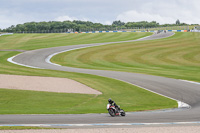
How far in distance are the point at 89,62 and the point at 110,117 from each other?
3439 cm

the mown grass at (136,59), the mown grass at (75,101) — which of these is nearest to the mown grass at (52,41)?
the mown grass at (136,59)

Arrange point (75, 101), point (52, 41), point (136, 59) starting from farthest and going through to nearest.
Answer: point (52, 41)
point (136, 59)
point (75, 101)

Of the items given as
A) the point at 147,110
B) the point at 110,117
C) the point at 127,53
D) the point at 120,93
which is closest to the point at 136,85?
the point at 120,93

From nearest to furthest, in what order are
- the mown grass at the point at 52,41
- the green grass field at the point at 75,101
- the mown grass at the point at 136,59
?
the green grass field at the point at 75,101, the mown grass at the point at 136,59, the mown grass at the point at 52,41

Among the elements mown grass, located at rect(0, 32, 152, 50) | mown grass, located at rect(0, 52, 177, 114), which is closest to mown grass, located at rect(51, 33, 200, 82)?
mown grass, located at rect(0, 52, 177, 114)

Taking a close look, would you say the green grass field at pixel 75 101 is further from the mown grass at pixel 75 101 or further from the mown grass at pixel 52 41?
the mown grass at pixel 52 41

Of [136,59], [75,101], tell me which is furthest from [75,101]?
[136,59]

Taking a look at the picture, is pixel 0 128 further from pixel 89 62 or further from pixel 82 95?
pixel 89 62

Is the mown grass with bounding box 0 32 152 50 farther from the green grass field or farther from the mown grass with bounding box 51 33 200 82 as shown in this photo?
the green grass field

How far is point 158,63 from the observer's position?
48812 millimetres

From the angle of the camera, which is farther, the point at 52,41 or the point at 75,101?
the point at 52,41

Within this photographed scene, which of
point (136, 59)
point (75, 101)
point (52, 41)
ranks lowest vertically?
point (136, 59)

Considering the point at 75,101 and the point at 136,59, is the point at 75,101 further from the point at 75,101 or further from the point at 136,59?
the point at 136,59

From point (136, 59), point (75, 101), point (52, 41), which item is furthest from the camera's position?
point (52, 41)
